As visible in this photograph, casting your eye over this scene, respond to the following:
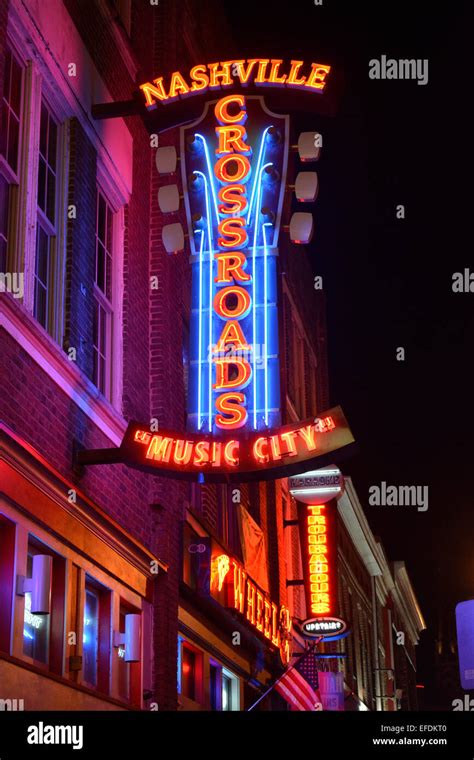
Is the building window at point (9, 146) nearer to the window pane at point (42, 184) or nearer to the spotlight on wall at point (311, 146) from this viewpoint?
the window pane at point (42, 184)

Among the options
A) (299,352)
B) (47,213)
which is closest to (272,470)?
(47,213)

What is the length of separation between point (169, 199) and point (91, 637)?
580cm

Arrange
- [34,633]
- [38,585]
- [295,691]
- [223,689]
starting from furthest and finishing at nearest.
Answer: [223,689], [295,691], [34,633], [38,585]

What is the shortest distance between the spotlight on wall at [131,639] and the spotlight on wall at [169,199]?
5.30 meters

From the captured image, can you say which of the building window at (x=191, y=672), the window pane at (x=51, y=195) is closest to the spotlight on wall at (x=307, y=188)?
the window pane at (x=51, y=195)

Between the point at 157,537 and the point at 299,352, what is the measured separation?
16.3 m

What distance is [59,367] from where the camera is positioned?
12.1 metres

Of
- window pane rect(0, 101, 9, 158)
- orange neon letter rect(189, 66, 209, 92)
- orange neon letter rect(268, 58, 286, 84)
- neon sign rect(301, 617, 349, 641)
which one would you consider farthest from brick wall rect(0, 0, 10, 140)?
neon sign rect(301, 617, 349, 641)

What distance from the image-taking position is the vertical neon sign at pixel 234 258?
14.0 meters

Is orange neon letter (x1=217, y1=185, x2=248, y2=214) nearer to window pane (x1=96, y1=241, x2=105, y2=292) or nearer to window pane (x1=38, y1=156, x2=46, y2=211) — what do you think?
window pane (x1=96, y1=241, x2=105, y2=292)

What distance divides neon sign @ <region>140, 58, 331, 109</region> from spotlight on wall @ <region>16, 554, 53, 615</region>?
6.75 metres

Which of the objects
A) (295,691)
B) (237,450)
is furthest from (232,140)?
(295,691)

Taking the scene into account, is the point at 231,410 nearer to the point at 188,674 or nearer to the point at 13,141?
the point at 13,141

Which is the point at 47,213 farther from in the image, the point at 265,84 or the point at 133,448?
the point at 265,84
